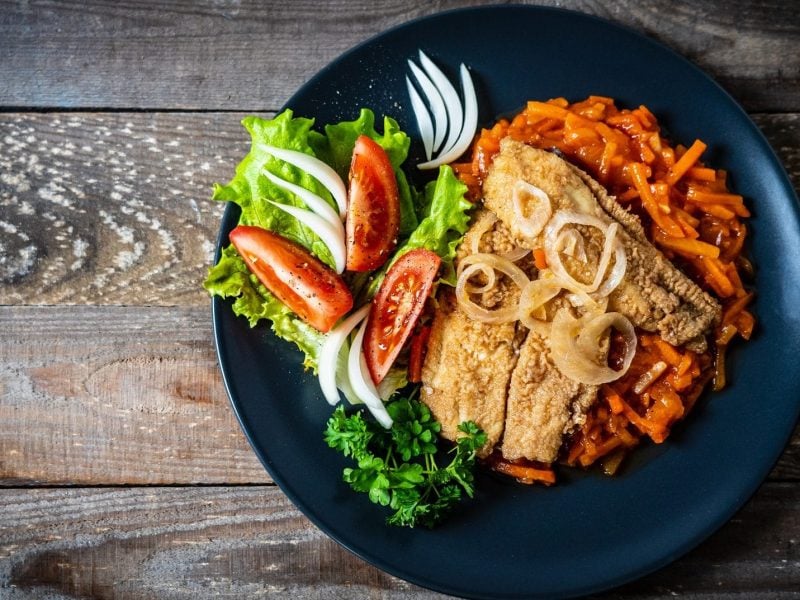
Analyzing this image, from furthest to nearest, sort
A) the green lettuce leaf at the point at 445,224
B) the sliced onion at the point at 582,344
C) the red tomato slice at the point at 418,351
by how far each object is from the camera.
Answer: the red tomato slice at the point at 418,351 < the green lettuce leaf at the point at 445,224 < the sliced onion at the point at 582,344

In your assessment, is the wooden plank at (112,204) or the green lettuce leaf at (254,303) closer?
the green lettuce leaf at (254,303)

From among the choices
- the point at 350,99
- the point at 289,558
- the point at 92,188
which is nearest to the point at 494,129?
the point at 350,99

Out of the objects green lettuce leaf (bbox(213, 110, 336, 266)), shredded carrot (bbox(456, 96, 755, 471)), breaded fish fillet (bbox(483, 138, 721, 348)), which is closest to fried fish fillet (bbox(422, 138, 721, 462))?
breaded fish fillet (bbox(483, 138, 721, 348))

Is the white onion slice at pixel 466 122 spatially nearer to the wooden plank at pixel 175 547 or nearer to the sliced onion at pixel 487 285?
the sliced onion at pixel 487 285

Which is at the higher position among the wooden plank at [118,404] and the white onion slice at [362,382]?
the white onion slice at [362,382]

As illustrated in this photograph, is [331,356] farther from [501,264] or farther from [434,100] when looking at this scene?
[434,100]

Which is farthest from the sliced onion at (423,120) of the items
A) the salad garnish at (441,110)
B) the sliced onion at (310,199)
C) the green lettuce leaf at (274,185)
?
the sliced onion at (310,199)

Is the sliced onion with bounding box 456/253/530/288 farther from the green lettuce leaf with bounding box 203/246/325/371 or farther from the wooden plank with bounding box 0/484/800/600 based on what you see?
the wooden plank with bounding box 0/484/800/600

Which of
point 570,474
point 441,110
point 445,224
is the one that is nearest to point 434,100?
point 441,110
